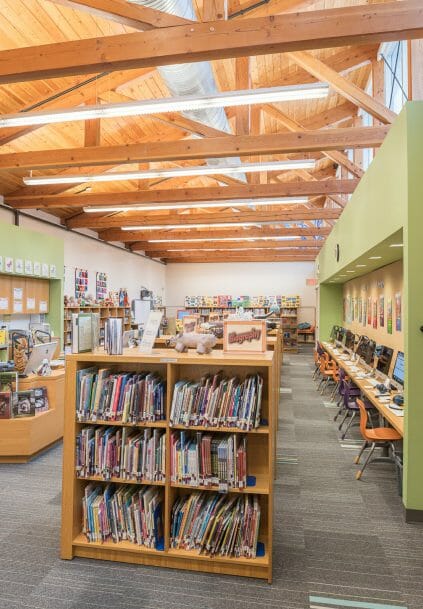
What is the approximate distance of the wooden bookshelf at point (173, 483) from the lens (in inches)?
97.3

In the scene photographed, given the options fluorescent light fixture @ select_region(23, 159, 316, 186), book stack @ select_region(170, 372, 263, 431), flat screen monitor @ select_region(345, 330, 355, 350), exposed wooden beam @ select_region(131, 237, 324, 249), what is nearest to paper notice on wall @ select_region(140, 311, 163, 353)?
book stack @ select_region(170, 372, 263, 431)

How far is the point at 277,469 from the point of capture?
4227 mm

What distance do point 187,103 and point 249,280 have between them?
12631 millimetres

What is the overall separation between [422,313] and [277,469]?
2.25 metres

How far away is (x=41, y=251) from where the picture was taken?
7.55 m

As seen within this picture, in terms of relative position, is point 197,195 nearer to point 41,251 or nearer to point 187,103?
point 41,251

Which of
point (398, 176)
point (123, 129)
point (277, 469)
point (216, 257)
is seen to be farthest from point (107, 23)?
point (216, 257)

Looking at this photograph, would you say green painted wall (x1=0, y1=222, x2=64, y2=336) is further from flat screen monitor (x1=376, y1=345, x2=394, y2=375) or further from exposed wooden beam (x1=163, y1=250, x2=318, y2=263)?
exposed wooden beam (x1=163, y1=250, x2=318, y2=263)

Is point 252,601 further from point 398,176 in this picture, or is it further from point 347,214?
point 347,214

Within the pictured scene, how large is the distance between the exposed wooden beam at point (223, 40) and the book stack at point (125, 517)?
3.30 m

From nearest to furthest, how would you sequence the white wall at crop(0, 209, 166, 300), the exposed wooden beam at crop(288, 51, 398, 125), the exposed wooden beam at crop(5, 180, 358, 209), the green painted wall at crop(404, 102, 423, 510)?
1. the green painted wall at crop(404, 102, 423, 510)
2. the exposed wooden beam at crop(288, 51, 398, 125)
3. the exposed wooden beam at crop(5, 180, 358, 209)
4. the white wall at crop(0, 209, 166, 300)

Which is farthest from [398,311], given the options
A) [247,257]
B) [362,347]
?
[247,257]

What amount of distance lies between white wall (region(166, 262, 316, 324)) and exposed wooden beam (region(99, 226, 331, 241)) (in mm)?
4694

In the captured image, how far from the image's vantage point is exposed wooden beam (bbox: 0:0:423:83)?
112 inches
